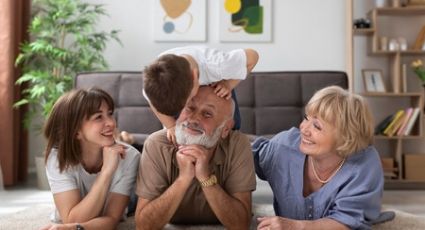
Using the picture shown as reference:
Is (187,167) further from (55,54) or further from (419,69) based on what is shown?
(419,69)

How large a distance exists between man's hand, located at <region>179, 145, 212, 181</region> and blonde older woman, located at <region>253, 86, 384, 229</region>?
0.28 metres

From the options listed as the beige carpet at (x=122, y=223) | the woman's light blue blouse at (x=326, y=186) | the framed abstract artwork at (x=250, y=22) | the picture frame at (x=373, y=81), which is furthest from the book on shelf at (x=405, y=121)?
the woman's light blue blouse at (x=326, y=186)

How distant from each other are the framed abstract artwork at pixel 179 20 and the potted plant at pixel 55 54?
1.49 feet

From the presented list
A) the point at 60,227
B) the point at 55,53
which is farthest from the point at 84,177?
the point at 55,53

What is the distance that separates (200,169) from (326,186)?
523mm

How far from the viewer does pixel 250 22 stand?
15.6 ft

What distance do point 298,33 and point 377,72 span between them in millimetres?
823

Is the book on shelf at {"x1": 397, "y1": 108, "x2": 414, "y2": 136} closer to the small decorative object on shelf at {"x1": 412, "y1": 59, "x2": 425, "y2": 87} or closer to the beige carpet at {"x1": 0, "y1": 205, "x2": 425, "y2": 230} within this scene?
the small decorative object on shelf at {"x1": 412, "y1": 59, "x2": 425, "y2": 87}

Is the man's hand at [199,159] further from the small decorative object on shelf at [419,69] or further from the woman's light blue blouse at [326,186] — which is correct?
the small decorative object on shelf at [419,69]

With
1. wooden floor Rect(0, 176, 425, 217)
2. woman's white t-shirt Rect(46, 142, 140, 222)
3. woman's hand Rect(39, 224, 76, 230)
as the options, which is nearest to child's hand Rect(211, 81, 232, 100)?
woman's white t-shirt Rect(46, 142, 140, 222)

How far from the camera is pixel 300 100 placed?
377 centimetres

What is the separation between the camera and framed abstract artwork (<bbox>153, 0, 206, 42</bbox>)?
15.5 ft

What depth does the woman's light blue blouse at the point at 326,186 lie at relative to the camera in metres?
1.89

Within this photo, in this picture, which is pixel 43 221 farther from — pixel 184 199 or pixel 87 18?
pixel 87 18
